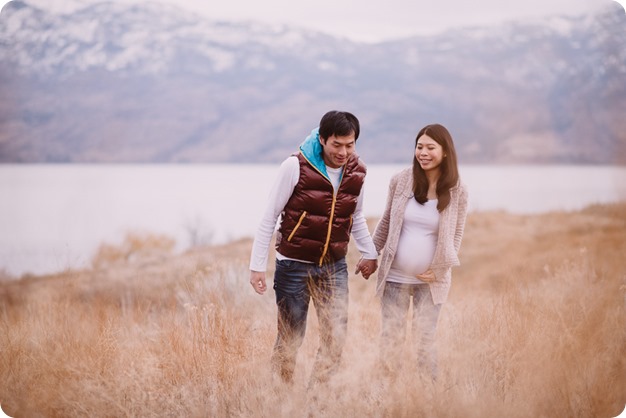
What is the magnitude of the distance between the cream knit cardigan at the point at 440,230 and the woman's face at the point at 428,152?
0.40ft

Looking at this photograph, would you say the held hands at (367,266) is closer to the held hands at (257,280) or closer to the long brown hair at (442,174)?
the long brown hair at (442,174)

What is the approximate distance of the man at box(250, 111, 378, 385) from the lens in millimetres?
3068

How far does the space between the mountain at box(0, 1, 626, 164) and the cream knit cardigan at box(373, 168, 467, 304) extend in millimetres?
84468

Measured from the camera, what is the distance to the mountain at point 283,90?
9188 cm

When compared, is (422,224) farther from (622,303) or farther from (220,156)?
(220,156)

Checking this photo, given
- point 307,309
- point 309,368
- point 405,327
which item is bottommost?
point 309,368

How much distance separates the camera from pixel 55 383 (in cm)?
361

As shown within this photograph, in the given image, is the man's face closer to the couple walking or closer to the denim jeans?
the couple walking

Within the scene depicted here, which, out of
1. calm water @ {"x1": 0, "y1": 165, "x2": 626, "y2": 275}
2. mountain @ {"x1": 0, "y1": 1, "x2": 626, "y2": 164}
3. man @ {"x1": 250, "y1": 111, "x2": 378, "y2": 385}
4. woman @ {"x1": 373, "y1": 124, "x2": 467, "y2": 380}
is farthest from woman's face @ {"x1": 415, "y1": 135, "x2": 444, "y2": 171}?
mountain @ {"x1": 0, "y1": 1, "x2": 626, "y2": 164}

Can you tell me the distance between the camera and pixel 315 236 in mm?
3160

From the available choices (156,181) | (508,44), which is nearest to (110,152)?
(156,181)

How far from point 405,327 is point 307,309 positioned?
1.80 ft

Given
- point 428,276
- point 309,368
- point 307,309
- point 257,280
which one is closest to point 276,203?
point 257,280

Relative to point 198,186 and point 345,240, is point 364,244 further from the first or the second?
point 198,186
